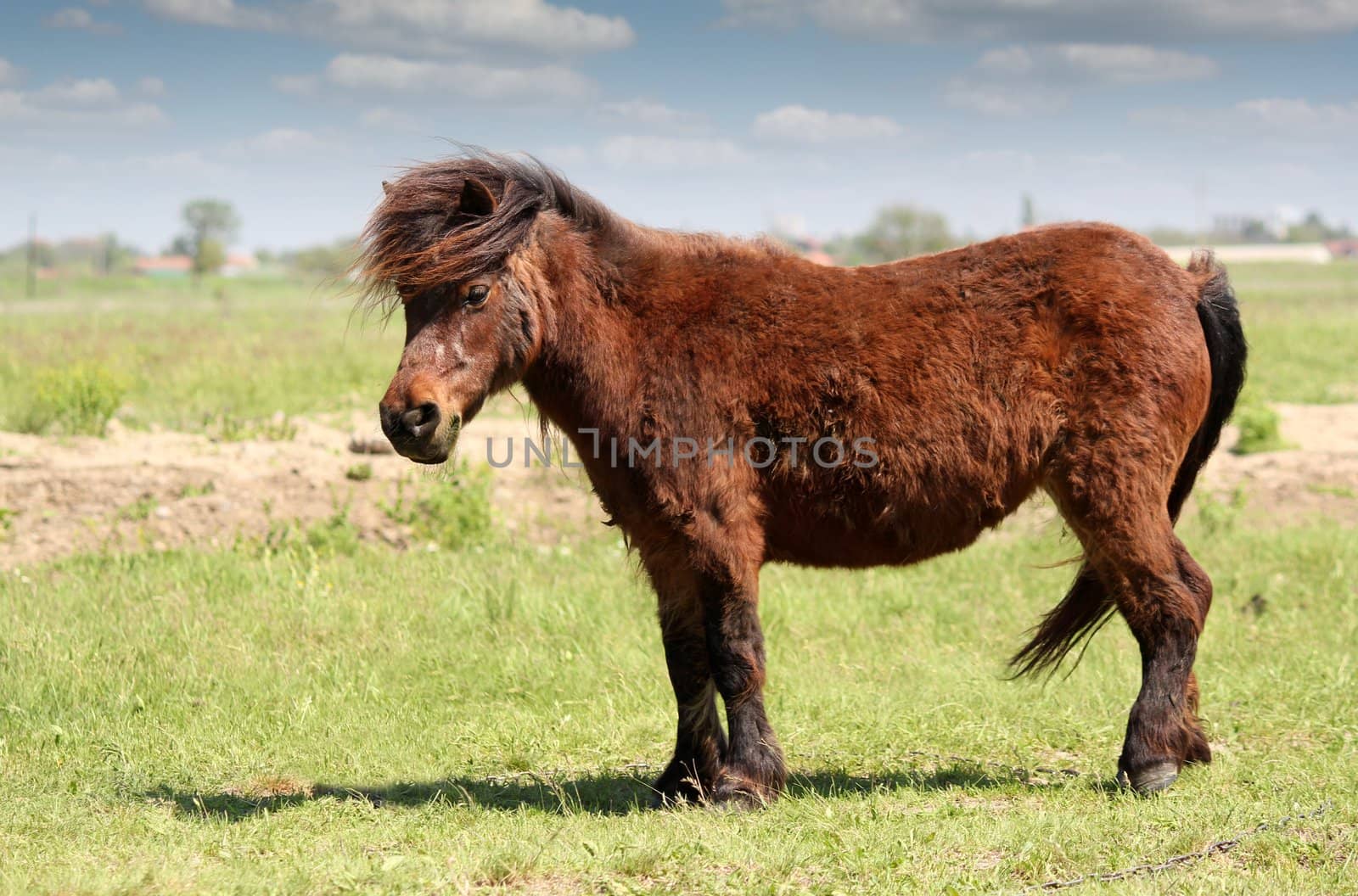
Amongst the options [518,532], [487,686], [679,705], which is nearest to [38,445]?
[518,532]

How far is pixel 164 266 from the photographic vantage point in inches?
4673

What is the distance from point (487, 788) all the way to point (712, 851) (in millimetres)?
1526

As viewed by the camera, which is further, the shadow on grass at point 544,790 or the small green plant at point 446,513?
the small green plant at point 446,513

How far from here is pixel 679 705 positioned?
4996mm

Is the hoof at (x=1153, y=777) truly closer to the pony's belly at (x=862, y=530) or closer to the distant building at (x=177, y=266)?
the pony's belly at (x=862, y=530)

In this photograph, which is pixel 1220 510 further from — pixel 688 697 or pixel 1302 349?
pixel 1302 349

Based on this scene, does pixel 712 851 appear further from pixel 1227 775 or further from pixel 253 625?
pixel 253 625

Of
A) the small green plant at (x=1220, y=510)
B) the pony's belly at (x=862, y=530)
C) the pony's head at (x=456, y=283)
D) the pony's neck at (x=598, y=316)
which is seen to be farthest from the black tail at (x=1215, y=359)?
the small green plant at (x=1220, y=510)

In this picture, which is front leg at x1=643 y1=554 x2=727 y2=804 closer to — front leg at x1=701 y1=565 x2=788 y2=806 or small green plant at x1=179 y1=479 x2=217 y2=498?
front leg at x1=701 y1=565 x2=788 y2=806

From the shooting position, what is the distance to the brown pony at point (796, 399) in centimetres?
466

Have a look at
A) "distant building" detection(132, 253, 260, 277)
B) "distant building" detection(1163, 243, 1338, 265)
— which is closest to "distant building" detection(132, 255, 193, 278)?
A: "distant building" detection(132, 253, 260, 277)

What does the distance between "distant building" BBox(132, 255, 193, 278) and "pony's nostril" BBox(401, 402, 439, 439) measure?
11246 centimetres

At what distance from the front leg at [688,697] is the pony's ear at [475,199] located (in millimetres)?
1585

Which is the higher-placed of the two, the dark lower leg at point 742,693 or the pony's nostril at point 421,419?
the pony's nostril at point 421,419
